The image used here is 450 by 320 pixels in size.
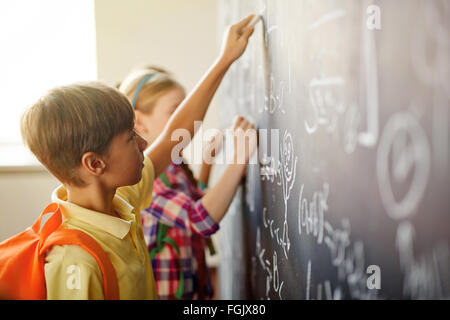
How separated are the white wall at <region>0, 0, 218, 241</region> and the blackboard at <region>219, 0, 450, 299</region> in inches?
72.7

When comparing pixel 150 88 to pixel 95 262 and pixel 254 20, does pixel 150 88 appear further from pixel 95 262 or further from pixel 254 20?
pixel 95 262

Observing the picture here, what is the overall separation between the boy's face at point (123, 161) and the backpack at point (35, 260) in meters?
0.11

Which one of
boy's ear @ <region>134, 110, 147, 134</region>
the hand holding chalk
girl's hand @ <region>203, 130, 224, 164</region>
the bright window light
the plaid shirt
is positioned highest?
the bright window light

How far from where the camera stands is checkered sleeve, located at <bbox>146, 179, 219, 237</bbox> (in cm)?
119

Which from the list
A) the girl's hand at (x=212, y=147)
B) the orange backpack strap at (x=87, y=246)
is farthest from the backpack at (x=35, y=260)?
the girl's hand at (x=212, y=147)

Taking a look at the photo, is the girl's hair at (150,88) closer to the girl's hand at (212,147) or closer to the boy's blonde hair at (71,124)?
the girl's hand at (212,147)

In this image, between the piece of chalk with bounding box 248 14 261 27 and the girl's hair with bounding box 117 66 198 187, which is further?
the girl's hair with bounding box 117 66 198 187

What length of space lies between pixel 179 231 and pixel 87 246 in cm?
62

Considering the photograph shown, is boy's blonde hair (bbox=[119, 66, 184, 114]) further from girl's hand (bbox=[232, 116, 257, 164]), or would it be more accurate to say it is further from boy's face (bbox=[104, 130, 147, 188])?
boy's face (bbox=[104, 130, 147, 188])

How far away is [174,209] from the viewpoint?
47.8 inches

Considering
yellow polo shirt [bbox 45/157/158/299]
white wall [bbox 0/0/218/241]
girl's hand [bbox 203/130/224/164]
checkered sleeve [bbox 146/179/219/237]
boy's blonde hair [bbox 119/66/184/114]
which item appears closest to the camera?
yellow polo shirt [bbox 45/157/158/299]

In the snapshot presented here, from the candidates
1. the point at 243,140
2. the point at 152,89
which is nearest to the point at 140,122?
the point at 152,89

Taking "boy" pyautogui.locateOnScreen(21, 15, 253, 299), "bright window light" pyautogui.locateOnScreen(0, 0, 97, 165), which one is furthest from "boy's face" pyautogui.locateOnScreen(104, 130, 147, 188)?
"bright window light" pyautogui.locateOnScreen(0, 0, 97, 165)
